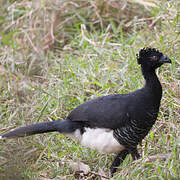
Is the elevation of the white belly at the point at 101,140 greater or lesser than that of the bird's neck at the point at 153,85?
lesser

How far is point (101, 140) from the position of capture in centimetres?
377

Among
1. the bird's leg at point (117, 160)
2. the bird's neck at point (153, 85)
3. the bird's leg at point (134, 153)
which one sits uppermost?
the bird's neck at point (153, 85)

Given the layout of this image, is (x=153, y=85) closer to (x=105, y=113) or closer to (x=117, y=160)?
(x=105, y=113)

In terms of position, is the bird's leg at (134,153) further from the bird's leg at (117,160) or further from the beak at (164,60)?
the beak at (164,60)

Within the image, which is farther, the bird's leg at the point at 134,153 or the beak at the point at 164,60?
the bird's leg at the point at 134,153

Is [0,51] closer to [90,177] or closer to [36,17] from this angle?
[36,17]

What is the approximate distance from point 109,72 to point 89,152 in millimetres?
1348

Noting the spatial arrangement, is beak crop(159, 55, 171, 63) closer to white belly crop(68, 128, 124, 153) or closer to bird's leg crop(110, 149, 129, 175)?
white belly crop(68, 128, 124, 153)

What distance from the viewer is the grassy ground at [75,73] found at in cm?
381

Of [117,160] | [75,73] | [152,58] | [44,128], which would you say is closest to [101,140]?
[117,160]

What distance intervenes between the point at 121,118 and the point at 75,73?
181 centimetres

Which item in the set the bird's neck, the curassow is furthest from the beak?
Result: the bird's neck

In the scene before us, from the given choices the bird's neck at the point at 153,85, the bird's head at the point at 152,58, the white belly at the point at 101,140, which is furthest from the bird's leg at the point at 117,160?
the bird's head at the point at 152,58

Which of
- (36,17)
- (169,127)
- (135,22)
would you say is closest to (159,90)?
(169,127)
